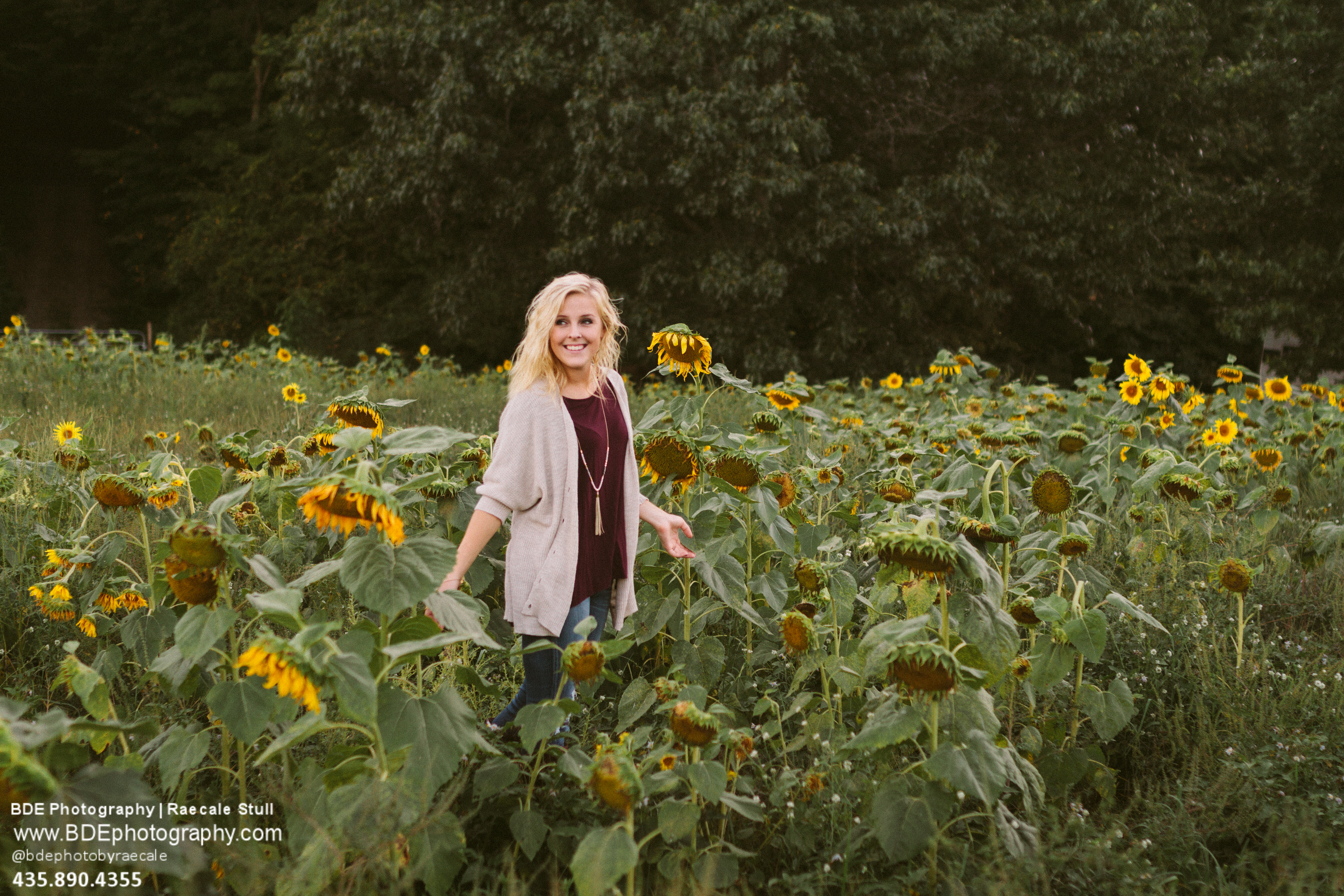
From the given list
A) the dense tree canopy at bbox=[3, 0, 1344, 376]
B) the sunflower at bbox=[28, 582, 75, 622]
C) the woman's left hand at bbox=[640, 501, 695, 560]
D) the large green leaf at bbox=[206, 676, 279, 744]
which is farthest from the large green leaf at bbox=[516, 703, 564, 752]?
the dense tree canopy at bbox=[3, 0, 1344, 376]

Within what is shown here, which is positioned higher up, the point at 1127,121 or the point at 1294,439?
the point at 1127,121

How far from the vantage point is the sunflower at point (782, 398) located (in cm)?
289

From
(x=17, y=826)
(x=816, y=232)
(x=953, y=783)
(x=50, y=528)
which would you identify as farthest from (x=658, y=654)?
(x=816, y=232)

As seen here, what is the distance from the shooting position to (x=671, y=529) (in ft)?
7.20

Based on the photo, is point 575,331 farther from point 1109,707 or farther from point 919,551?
point 1109,707

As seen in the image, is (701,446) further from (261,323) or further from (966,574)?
(261,323)

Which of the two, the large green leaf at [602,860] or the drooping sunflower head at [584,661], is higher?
the drooping sunflower head at [584,661]

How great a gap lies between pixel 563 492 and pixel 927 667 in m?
0.94

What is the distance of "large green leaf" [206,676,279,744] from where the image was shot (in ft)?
4.89

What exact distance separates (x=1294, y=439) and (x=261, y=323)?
50.7ft

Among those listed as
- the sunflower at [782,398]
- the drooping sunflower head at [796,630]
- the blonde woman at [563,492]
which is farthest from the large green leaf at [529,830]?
the sunflower at [782,398]

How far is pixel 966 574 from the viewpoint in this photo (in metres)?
1.59

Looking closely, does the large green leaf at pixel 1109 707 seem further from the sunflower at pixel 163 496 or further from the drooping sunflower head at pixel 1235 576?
the sunflower at pixel 163 496

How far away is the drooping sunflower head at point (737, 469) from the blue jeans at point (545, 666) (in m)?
0.42
